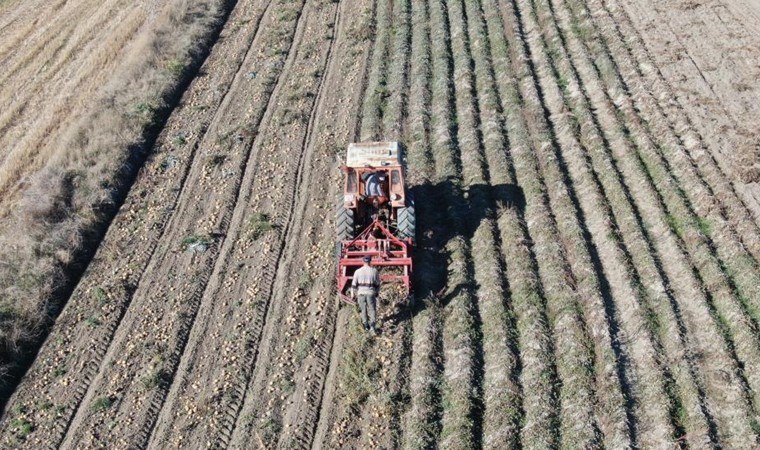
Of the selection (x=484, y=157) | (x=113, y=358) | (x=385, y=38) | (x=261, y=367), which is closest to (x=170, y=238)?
(x=113, y=358)

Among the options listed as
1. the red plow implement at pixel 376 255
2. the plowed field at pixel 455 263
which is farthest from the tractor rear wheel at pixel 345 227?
the plowed field at pixel 455 263

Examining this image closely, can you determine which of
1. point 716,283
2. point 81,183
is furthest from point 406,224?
point 81,183

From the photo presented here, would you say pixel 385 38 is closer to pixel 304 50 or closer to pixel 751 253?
pixel 304 50

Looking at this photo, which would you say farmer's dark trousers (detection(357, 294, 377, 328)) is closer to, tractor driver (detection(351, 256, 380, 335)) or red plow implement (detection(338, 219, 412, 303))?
tractor driver (detection(351, 256, 380, 335))

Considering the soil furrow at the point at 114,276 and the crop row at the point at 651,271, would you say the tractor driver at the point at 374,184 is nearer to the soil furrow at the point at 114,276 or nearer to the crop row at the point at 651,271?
the soil furrow at the point at 114,276

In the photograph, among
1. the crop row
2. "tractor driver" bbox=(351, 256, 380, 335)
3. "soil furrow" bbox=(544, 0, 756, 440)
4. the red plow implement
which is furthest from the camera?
the red plow implement

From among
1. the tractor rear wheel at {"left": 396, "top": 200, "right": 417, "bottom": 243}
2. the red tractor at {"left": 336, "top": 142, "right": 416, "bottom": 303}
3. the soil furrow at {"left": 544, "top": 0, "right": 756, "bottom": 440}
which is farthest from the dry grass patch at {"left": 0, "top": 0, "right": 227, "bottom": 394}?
the soil furrow at {"left": 544, "top": 0, "right": 756, "bottom": 440}

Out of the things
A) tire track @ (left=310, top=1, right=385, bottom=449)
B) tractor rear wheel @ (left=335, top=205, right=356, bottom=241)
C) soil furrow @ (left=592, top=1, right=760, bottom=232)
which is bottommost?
soil furrow @ (left=592, top=1, right=760, bottom=232)

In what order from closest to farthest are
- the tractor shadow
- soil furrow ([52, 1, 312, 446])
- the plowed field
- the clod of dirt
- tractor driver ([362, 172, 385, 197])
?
the plowed field < soil furrow ([52, 1, 312, 446]) < the tractor shadow < tractor driver ([362, 172, 385, 197]) < the clod of dirt

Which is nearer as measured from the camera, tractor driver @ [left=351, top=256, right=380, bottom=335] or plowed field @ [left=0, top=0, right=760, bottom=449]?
plowed field @ [left=0, top=0, right=760, bottom=449]
